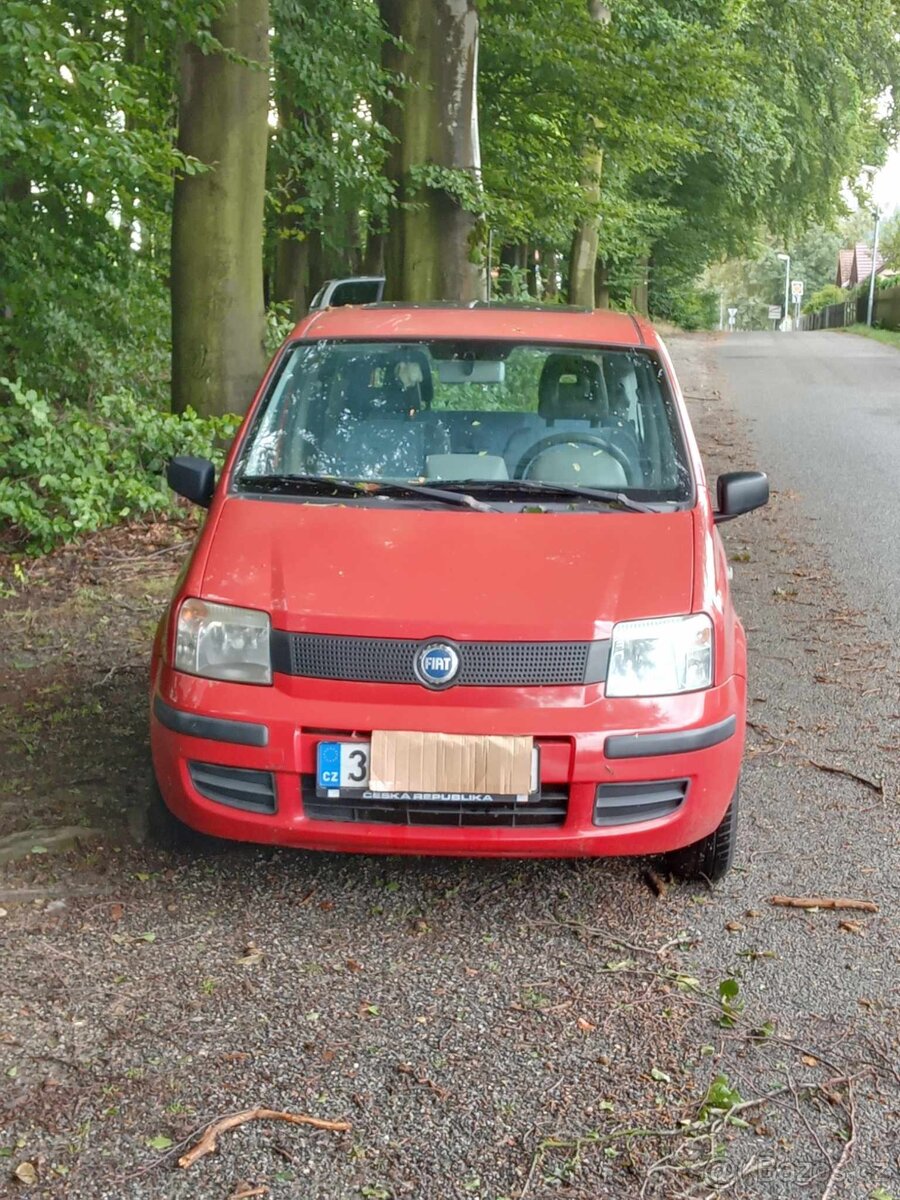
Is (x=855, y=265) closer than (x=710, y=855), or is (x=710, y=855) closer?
(x=710, y=855)

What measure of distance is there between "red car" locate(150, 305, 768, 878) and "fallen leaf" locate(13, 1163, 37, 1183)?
1235mm

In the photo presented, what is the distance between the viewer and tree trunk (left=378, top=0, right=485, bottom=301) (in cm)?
1297

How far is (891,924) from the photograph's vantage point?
3.88 meters

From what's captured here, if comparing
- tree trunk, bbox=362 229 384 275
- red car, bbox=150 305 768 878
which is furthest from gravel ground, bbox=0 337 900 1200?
tree trunk, bbox=362 229 384 275

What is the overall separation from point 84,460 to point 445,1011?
6.56 meters

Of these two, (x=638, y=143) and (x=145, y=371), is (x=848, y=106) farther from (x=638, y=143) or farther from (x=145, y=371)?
(x=145, y=371)

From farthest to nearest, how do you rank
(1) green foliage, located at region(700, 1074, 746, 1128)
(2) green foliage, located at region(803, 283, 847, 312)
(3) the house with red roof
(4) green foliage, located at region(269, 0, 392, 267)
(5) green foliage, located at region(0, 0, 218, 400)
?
(3) the house with red roof → (2) green foliage, located at region(803, 283, 847, 312) → (4) green foliage, located at region(269, 0, 392, 267) → (5) green foliage, located at region(0, 0, 218, 400) → (1) green foliage, located at region(700, 1074, 746, 1128)

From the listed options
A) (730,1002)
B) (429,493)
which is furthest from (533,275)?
(730,1002)

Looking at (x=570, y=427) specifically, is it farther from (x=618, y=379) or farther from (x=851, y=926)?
(x=851, y=926)

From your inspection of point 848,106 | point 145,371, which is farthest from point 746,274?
point 145,371

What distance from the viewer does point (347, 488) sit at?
445 cm

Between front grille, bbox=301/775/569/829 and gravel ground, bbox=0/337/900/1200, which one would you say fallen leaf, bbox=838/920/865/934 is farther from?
front grille, bbox=301/775/569/829

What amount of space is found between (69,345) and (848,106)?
25227mm

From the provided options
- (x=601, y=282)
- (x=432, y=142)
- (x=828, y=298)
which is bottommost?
(x=828, y=298)
